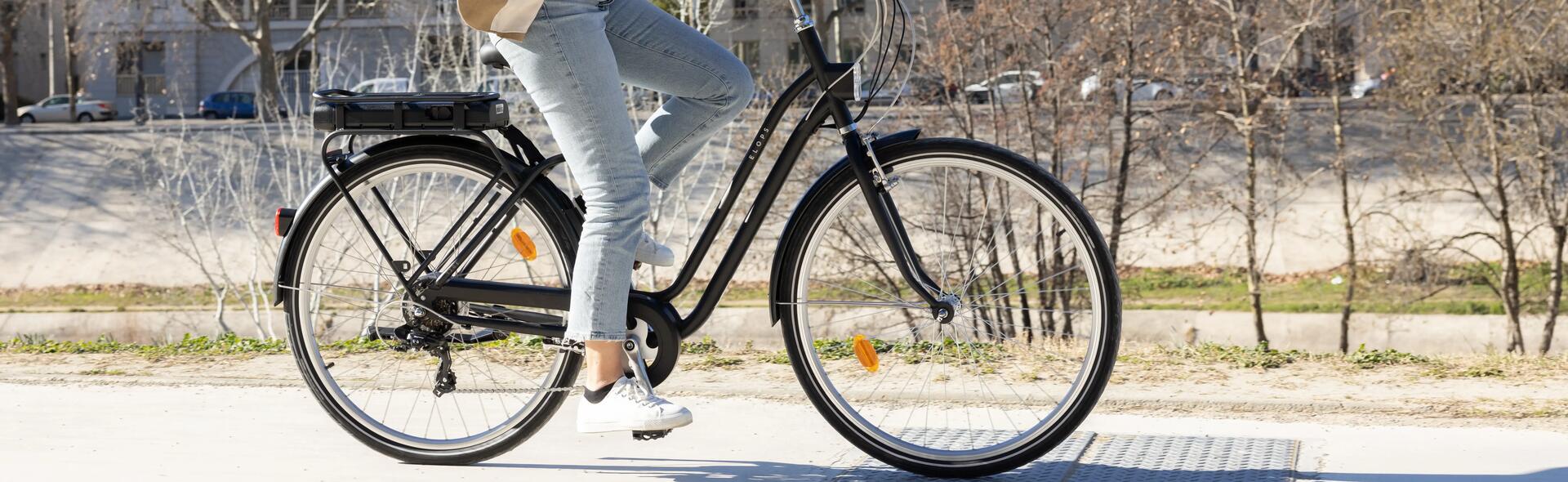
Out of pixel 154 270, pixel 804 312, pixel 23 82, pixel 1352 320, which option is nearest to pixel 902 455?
pixel 804 312

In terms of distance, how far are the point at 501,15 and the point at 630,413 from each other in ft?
2.64

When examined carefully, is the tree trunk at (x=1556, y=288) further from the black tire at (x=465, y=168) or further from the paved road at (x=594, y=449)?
the black tire at (x=465, y=168)

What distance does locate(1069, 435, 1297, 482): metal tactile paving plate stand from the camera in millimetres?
3047

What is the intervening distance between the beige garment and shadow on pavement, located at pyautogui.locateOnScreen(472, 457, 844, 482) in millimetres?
984

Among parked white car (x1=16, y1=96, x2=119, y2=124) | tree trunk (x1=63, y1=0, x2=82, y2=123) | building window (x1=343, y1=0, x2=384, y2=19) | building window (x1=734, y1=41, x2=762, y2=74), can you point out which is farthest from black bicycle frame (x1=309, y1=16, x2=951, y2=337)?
parked white car (x1=16, y1=96, x2=119, y2=124)

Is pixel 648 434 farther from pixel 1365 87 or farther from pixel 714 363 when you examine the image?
pixel 1365 87

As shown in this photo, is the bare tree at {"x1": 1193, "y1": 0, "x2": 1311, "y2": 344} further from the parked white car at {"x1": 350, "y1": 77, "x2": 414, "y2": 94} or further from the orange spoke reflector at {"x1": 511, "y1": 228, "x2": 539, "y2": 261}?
the orange spoke reflector at {"x1": 511, "y1": 228, "x2": 539, "y2": 261}

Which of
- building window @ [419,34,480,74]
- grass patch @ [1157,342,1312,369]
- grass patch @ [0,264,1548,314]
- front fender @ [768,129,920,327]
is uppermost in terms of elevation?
building window @ [419,34,480,74]

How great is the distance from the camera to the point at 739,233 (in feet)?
10.0

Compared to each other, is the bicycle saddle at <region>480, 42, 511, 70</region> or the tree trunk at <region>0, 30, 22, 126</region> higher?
the tree trunk at <region>0, 30, 22, 126</region>

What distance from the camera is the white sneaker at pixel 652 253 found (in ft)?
10.1

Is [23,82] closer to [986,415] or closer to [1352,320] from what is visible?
[1352,320]

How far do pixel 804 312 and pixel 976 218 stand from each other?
1065 millimetres

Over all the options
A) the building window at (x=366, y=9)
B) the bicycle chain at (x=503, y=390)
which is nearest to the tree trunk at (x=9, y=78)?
the building window at (x=366, y=9)
